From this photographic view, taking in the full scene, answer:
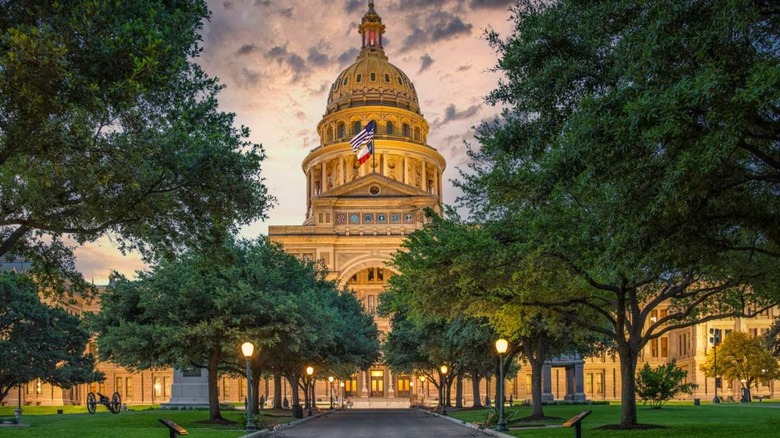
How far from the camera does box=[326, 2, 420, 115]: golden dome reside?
15350 centimetres

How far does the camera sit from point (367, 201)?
404 feet

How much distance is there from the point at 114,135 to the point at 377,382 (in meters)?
110

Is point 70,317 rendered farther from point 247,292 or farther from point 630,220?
point 630,220

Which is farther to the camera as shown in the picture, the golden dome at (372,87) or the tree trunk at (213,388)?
the golden dome at (372,87)

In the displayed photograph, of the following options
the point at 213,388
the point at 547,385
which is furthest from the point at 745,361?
the point at 213,388

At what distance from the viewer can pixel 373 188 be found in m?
125

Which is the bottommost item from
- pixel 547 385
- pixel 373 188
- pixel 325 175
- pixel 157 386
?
pixel 157 386

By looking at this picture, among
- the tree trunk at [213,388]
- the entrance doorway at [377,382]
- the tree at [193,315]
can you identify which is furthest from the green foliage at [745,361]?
the tree trunk at [213,388]

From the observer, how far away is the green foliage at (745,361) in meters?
85.8

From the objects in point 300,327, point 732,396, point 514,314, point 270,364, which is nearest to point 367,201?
point 732,396

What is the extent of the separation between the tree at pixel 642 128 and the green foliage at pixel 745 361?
220ft

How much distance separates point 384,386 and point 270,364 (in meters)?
75.2

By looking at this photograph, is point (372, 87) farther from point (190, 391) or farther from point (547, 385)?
point (190, 391)

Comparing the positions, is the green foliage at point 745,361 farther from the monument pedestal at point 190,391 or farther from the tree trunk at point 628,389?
the tree trunk at point 628,389
